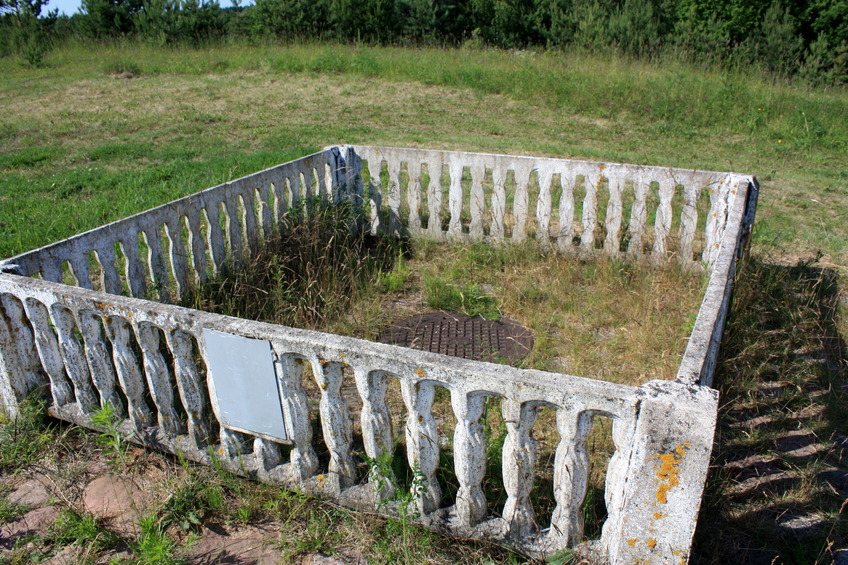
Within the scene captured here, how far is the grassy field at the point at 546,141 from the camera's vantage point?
3.78 m

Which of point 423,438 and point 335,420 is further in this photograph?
point 335,420

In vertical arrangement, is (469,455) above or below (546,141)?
above

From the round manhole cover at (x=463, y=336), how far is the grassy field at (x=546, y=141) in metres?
1.49

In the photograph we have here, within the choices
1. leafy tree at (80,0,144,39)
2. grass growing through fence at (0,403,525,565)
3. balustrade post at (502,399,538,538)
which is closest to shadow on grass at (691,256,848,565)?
balustrade post at (502,399,538,538)

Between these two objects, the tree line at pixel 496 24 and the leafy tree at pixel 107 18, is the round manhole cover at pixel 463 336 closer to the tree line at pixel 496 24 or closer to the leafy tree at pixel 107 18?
the tree line at pixel 496 24

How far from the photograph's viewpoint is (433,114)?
13062mm

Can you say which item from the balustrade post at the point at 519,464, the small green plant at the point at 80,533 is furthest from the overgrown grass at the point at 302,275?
the balustrade post at the point at 519,464

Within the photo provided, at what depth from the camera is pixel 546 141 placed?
36.4 ft

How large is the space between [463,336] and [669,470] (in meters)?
3.02

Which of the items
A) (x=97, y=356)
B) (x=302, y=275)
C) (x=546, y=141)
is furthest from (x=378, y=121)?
(x=97, y=356)

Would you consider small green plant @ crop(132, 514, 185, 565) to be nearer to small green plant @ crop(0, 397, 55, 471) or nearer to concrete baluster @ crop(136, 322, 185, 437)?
concrete baluster @ crop(136, 322, 185, 437)

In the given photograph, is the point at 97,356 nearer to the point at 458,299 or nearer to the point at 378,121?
the point at 458,299

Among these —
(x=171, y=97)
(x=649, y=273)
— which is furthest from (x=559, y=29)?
(x=649, y=273)

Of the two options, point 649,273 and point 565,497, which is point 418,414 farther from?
point 649,273
